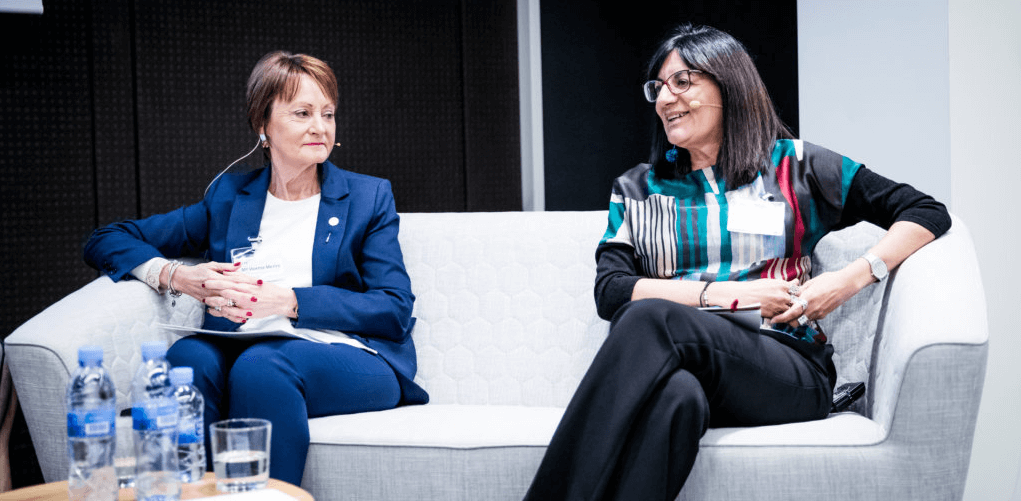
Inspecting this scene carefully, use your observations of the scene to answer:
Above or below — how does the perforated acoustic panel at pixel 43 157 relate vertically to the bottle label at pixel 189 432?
above

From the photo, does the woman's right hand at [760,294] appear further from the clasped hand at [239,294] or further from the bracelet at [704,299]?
the clasped hand at [239,294]

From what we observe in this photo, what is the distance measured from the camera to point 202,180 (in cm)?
345

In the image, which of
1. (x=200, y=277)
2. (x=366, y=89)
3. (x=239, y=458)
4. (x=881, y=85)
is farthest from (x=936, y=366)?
(x=366, y=89)

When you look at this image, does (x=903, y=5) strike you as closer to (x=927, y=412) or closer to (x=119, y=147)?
(x=927, y=412)

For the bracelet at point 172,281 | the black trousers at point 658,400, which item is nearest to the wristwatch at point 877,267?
the black trousers at point 658,400

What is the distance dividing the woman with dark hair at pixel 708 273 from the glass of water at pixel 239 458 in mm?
518

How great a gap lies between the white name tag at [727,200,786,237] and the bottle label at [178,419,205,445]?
1210mm

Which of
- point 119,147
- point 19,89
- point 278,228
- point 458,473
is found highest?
point 19,89

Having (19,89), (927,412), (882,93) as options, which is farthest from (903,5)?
(19,89)

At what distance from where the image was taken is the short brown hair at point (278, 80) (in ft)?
7.42

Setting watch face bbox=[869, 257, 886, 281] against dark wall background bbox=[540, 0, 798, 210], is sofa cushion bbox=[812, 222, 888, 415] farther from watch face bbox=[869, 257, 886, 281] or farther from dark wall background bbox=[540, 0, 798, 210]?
dark wall background bbox=[540, 0, 798, 210]

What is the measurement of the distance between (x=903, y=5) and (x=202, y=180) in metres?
2.53

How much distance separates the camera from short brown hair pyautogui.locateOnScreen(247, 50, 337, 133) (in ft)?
7.42

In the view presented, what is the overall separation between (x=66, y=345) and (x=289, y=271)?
54 centimetres
